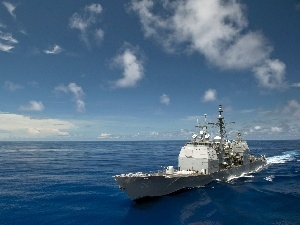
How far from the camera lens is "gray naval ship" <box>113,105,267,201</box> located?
39156mm

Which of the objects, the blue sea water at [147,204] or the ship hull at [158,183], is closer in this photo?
the blue sea water at [147,204]

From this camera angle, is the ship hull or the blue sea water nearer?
the blue sea water

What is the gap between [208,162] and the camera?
4950cm

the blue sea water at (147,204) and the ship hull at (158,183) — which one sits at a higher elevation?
the ship hull at (158,183)

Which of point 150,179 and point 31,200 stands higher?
point 150,179

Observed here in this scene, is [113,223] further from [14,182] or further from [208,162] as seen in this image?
[14,182]

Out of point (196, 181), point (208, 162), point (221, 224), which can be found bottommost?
point (221, 224)

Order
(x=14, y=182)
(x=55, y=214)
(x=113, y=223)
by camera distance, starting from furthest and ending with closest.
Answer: (x=14, y=182) < (x=55, y=214) < (x=113, y=223)

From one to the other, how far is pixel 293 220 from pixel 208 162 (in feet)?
60.4

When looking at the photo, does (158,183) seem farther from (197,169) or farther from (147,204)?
(197,169)

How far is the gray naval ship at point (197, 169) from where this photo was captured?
128ft

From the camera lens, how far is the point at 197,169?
50156mm

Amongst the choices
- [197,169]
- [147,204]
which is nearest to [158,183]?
[147,204]

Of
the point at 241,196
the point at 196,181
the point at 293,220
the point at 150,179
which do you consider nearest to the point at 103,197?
the point at 150,179
